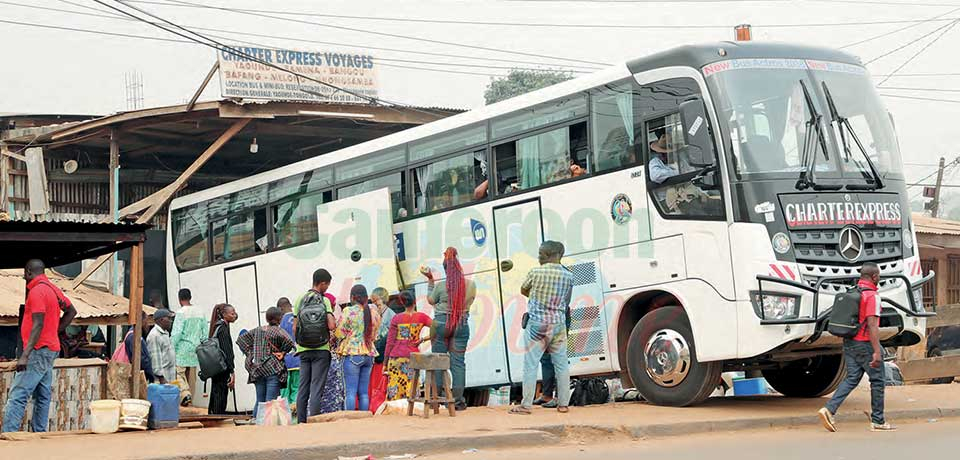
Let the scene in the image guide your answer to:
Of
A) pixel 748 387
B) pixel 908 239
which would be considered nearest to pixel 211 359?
pixel 748 387

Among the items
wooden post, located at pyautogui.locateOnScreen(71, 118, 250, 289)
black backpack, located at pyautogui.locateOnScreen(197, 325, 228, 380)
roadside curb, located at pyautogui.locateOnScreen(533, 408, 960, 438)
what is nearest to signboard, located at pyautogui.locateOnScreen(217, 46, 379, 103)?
wooden post, located at pyautogui.locateOnScreen(71, 118, 250, 289)

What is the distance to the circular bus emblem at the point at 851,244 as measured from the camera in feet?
36.2

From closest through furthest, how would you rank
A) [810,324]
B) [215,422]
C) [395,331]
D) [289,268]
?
[810,324] < [395,331] < [215,422] < [289,268]

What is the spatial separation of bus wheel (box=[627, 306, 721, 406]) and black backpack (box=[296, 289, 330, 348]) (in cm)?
324

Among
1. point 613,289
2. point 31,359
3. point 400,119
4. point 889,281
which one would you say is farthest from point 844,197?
point 400,119

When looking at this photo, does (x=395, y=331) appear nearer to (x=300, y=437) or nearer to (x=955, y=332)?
(x=300, y=437)

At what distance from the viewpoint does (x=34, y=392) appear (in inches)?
433

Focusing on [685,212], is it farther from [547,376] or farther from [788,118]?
[547,376]

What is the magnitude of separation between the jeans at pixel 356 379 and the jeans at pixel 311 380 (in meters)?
0.39

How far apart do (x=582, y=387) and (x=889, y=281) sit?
3.65 metres

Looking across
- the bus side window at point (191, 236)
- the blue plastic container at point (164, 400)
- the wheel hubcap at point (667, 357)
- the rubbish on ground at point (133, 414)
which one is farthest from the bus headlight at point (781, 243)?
the bus side window at point (191, 236)

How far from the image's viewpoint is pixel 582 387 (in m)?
13.2

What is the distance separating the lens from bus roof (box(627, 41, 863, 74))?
11320mm

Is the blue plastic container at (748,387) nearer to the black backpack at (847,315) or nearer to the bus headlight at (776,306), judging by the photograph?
the bus headlight at (776,306)
